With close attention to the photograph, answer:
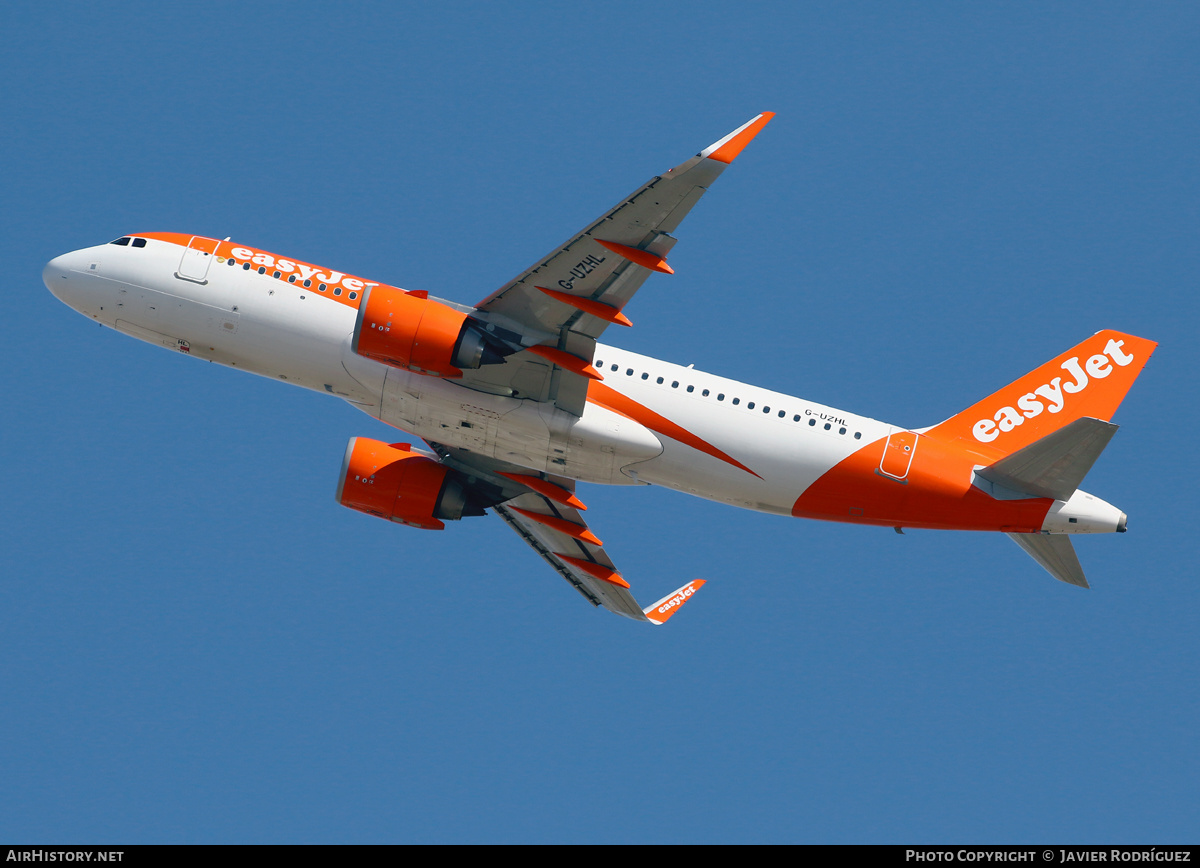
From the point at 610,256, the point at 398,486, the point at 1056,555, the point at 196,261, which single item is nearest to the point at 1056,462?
the point at 1056,555

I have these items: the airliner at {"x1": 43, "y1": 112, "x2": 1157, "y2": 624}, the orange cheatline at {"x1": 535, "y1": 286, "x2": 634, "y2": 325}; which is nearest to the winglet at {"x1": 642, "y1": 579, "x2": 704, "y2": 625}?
the airliner at {"x1": 43, "y1": 112, "x2": 1157, "y2": 624}

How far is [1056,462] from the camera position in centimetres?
3064

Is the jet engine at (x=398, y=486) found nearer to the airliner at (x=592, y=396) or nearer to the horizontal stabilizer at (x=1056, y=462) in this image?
the airliner at (x=592, y=396)

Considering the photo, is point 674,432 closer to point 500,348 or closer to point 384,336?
point 500,348

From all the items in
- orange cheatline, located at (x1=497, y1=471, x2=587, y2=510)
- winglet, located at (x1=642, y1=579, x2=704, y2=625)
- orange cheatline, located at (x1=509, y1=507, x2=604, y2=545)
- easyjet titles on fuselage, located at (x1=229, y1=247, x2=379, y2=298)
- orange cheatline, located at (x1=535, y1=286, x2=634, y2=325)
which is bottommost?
winglet, located at (x1=642, y1=579, x2=704, y2=625)

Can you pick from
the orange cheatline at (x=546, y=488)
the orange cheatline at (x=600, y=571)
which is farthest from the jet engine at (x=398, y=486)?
the orange cheatline at (x=600, y=571)

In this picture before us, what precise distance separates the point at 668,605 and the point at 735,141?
56.4 ft

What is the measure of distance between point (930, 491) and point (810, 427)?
3.66 m

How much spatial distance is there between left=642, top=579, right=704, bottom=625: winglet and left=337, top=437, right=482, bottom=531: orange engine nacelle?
7.41 meters

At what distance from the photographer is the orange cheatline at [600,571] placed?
3772 centimetres

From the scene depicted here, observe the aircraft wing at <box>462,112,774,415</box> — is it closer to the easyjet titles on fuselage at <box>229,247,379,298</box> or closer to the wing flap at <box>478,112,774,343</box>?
the wing flap at <box>478,112,774,343</box>

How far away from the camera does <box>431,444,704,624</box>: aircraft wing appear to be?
1410 inches

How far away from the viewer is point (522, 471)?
1405 inches

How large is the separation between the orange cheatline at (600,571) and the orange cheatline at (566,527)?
1.12 metres
